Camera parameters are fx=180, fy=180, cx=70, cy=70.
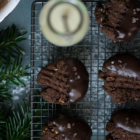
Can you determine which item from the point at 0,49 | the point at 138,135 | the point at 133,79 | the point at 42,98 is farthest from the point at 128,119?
the point at 0,49

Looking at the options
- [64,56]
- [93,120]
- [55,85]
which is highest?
[64,56]

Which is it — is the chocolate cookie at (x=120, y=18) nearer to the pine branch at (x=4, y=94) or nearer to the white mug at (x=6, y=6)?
the white mug at (x=6, y=6)

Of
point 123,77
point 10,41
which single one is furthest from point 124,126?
point 10,41

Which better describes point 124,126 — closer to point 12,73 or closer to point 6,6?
point 12,73

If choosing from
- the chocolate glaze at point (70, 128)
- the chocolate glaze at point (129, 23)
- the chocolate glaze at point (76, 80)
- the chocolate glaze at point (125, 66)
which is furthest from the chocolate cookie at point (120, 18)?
the chocolate glaze at point (70, 128)

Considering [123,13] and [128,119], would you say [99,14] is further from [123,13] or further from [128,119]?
[128,119]

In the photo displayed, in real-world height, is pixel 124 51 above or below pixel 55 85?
above
